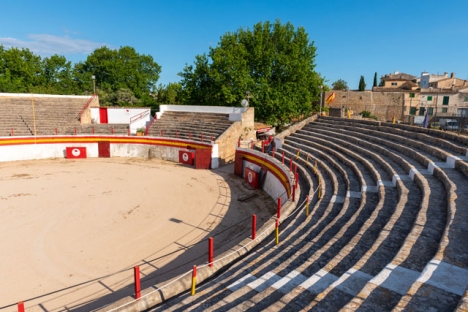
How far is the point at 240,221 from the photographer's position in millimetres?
14945

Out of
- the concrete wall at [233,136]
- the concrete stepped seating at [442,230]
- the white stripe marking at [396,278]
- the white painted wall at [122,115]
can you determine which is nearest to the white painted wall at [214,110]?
the concrete wall at [233,136]

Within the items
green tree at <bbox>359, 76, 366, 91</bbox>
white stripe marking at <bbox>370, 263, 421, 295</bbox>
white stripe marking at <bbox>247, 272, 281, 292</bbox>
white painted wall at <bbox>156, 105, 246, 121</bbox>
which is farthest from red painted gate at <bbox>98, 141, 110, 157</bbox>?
green tree at <bbox>359, 76, 366, 91</bbox>

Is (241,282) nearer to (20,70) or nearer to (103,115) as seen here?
(103,115)

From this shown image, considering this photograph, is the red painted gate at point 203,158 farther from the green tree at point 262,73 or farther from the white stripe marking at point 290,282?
the white stripe marking at point 290,282

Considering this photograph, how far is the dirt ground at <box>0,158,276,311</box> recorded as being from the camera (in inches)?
388

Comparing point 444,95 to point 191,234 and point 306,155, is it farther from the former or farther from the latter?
point 191,234

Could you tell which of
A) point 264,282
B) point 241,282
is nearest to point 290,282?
point 264,282

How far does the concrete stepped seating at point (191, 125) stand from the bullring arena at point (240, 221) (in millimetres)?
402

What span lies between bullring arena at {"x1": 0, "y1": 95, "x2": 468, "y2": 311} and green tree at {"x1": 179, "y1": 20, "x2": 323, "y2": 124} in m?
5.87

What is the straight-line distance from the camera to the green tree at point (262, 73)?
3272 centimetres

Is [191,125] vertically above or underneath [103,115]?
underneath

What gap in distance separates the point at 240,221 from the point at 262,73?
23.6 m

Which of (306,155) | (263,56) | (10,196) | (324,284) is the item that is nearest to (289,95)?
(263,56)

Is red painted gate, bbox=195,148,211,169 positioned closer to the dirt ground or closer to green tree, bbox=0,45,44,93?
the dirt ground
